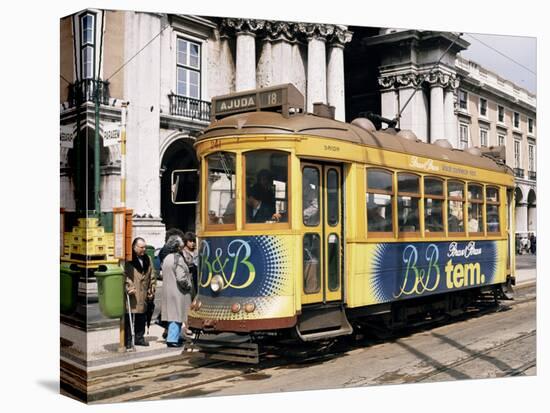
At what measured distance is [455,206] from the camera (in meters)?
13.2

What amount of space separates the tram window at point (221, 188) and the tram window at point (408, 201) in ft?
9.55

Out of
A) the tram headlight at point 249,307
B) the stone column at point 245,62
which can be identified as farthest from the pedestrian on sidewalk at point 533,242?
the tram headlight at point 249,307

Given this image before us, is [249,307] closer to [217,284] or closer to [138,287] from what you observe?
[217,284]

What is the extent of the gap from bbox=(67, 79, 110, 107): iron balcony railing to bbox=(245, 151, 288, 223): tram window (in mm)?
1915

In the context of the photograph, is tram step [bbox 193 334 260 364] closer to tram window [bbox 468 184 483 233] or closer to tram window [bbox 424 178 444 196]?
tram window [bbox 424 178 444 196]

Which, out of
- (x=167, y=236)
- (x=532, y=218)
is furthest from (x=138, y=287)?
(x=532, y=218)

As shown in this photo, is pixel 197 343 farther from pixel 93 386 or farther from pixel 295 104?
pixel 295 104

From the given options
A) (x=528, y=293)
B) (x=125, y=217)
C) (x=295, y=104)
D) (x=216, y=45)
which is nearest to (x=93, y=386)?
(x=125, y=217)

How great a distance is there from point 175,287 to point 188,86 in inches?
114

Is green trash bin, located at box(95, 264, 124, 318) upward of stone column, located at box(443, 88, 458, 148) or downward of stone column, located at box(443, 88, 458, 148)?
downward

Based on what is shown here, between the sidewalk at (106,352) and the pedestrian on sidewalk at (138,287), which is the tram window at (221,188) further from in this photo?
the sidewalk at (106,352)

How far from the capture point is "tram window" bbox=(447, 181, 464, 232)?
43.0 ft

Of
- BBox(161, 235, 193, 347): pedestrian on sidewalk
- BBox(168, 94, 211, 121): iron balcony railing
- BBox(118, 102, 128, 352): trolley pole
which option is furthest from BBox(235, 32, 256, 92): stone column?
BBox(161, 235, 193, 347): pedestrian on sidewalk

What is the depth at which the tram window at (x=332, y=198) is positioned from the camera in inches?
412
